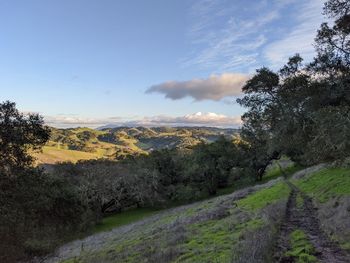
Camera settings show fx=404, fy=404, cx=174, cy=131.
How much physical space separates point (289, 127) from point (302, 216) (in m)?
16.6

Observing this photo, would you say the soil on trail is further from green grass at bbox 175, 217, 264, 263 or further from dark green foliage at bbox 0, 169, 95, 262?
dark green foliage at bbox 0, 169, 95, 262

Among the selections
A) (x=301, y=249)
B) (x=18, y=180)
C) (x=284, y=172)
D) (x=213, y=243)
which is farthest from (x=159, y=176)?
(x=301, y=249)

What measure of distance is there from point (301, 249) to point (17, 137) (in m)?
16.8

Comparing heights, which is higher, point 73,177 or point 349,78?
point 349,78

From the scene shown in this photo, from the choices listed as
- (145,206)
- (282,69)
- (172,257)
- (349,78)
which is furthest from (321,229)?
(145,206)

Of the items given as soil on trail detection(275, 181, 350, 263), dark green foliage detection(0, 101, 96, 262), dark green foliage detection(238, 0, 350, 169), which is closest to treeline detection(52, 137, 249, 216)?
dark green foliage detection(238, 0, 350, 169)

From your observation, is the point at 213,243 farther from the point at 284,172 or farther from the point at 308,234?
the point at 284,172

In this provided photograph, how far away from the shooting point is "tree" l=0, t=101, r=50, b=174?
2362cm

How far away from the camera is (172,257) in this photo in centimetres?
2011

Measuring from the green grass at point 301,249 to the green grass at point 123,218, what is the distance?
179 feet

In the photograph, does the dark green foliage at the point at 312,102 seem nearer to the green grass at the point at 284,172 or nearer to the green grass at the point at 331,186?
the green grass at the point at 331,186

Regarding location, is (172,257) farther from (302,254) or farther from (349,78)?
(349,78)

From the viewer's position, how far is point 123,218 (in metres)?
79.1

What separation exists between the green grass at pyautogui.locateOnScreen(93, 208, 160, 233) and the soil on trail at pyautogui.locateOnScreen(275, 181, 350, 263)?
45352 mm
